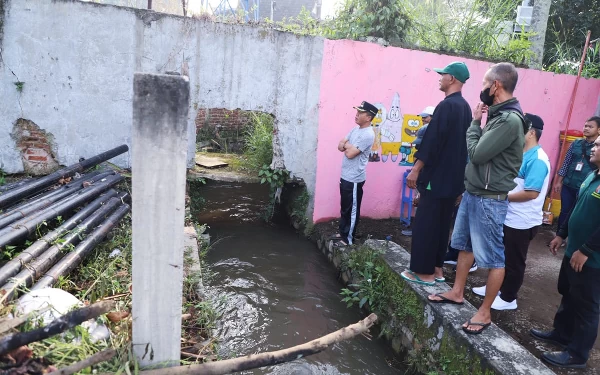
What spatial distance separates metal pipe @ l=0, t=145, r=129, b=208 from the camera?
385 cm

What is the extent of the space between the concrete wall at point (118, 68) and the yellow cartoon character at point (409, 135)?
1504 mm

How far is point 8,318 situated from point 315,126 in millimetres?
4616

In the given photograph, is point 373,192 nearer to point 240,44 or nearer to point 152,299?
point 240,44

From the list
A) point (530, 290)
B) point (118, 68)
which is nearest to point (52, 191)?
point (118, 68)

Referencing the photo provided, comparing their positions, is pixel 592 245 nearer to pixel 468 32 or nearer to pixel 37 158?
pixel 468 32

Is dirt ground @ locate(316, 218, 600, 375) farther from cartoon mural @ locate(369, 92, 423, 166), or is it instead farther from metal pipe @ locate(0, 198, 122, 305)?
metal pipe @ locate(0, 198, 122, 305)

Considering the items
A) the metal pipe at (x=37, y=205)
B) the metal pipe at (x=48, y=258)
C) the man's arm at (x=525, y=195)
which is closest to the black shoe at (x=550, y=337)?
the man's arm at (x=525, y=195)

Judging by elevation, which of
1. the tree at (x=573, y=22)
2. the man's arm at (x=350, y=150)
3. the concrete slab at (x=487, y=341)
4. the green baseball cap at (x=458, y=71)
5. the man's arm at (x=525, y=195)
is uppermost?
the tree at (x=573, y=22)

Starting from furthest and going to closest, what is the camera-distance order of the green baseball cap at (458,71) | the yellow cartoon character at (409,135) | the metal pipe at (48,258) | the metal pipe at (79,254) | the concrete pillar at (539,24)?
1. the concrete pillar at (539,24)
2. the yellow cartoon character at (409,135)
3. the green baseball cap at (458,71)
4. the metal pipe at (79,254)
5. the metal pipe at (48,258)

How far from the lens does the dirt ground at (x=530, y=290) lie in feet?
10.9

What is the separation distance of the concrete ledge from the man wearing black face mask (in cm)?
13

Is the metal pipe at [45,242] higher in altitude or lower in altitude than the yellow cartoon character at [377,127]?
lower

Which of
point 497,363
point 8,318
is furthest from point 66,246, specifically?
point 497,363

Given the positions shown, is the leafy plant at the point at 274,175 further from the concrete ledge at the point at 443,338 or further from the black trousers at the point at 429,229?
the black trousers at the point at 429,229
